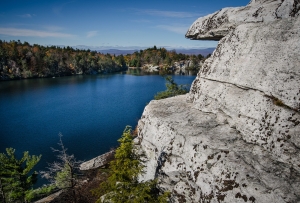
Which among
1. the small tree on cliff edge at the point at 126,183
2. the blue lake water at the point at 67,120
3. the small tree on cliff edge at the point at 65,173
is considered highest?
the small tree on cliff edge at the point at 126,183

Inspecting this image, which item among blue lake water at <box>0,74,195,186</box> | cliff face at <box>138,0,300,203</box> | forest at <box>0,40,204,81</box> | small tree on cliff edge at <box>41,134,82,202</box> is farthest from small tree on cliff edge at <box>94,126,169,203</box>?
forest at <box>0,40,204,81</box>

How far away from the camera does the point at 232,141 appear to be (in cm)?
812

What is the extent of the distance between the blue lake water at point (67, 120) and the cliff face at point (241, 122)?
2105cm

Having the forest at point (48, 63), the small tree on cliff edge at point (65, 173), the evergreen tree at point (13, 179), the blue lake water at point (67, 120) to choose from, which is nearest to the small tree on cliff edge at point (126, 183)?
the small tree on cliff edge at point (65, 173)

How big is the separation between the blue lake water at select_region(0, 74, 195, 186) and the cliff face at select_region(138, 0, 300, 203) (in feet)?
69.1

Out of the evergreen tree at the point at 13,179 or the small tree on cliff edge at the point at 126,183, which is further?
the evergreen tree at the point at 13,179

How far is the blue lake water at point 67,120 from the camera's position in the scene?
30.4 m

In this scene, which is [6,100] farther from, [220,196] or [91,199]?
[220,196]

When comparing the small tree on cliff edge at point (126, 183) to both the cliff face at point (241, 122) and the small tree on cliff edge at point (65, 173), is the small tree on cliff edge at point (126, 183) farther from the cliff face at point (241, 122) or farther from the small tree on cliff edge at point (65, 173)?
the small tree on cliff edge at point (65, 173)

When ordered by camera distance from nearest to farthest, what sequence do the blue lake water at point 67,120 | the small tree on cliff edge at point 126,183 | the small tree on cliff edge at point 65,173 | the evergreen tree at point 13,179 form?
the small tree on cliff edge at point 126,183 → the small tree on cliff edge at point 65,173 → the evergreen tree at point 13,179 → the blue lake water at point 67,120

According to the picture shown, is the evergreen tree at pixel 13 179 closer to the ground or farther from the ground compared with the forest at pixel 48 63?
closer to the ground

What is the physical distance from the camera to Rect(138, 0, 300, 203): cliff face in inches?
269

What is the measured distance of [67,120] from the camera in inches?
1622

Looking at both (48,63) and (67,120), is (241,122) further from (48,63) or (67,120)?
(48,63)
